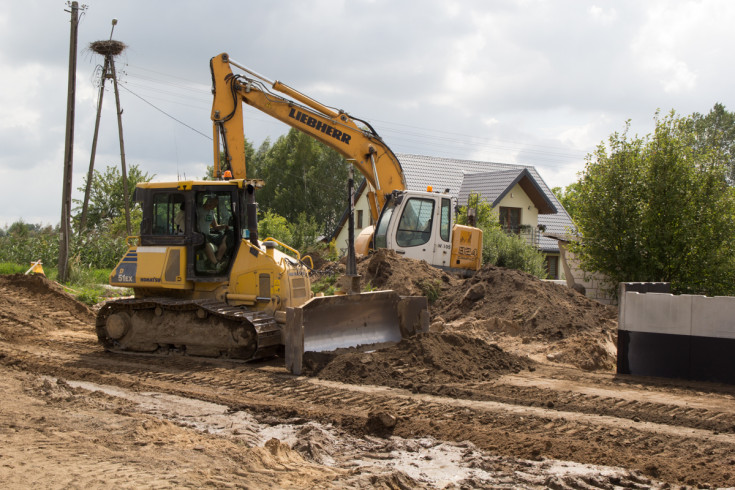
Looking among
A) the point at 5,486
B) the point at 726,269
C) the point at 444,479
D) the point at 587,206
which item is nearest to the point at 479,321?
the point at 587,206

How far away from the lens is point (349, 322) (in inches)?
412

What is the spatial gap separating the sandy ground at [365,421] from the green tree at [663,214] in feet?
15.4

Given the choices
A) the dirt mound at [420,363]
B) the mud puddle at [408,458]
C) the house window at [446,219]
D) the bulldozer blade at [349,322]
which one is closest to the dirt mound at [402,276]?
the house window at [446,219]

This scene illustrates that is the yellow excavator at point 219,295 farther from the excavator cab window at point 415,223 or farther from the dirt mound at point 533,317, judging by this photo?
the excavator cab window at point 415,223

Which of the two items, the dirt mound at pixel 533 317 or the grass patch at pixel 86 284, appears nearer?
the dirt mound at pixel 533 317

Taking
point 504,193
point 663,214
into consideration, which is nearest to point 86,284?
point 663,214

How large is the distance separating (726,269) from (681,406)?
28.7 feet

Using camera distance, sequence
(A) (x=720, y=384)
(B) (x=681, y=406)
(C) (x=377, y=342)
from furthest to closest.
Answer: (C) (x=377, y=342), (A) (x=720, y=384), (B) (x=681, y=406)

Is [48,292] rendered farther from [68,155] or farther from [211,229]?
[211,229]

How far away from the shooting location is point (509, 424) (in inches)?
272

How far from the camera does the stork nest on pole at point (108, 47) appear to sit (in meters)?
26.6

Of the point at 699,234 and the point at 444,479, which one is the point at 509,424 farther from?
the point at 699,234

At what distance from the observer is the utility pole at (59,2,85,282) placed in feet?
64.8

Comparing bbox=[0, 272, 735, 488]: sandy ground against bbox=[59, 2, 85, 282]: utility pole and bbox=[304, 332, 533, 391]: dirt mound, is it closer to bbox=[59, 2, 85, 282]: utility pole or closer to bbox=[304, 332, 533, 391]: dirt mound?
bbox=[304, 332, 533, 391]: dirt mound
